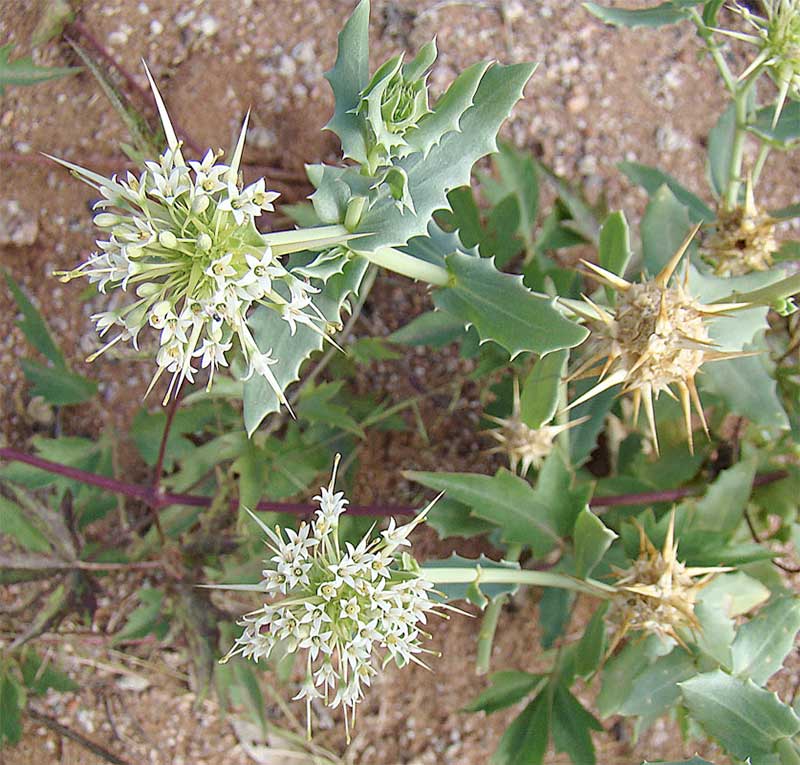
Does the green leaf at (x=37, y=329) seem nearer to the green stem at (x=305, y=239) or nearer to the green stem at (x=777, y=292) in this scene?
A: the green stem at (x=305, y=239)

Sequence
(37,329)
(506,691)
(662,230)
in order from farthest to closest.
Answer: (37,329), (506,691), (662,230)

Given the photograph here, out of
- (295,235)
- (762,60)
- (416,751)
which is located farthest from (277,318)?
(416,751)

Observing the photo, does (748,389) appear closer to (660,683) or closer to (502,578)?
(660,683)

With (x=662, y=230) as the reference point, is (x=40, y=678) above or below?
below

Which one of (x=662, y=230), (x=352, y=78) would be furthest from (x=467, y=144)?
(x=662, y=230)

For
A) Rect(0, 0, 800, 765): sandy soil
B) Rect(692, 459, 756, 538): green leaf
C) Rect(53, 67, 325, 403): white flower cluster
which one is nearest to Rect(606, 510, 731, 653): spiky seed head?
Rect(692, 459, 756, 538): green leaf

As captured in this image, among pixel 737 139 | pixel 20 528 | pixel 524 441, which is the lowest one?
pixel 20 528

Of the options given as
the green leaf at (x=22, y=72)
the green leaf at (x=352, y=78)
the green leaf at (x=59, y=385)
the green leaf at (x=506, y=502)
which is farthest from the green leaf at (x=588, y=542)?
the green leaf at (x=22, y=72)
